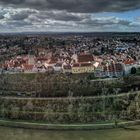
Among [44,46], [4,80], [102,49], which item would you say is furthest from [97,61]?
[44,46]

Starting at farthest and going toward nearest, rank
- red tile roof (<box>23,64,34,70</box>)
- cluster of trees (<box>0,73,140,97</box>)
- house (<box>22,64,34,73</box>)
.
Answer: red tile roof (<box>23,64,34,70</box>) → house (<box>22,64,34,73</box>) → cluster of trees (<box>0,73,140,97</box>)

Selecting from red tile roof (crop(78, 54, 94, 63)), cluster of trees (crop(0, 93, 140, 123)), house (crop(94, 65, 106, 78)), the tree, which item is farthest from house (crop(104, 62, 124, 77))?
cluster of trees (crop(0, 93, 140, 123))

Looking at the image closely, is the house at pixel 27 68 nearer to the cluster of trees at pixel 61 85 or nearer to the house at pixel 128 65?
the cluster of trees at pixel 61 85

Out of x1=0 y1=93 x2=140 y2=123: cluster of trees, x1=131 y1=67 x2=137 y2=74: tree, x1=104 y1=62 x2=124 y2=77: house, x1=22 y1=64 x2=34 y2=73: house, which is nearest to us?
x1=0 y1=93 x2=140 y2=123: cluster of trees

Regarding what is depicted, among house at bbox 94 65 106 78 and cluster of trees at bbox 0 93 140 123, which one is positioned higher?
house at bbox 94 65 106 78

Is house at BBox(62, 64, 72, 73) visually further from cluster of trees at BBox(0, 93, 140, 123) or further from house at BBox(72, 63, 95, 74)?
cluster of trees at BBox(0, 93, 140, 123)

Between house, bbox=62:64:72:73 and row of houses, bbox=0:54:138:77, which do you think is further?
house, bbox=62:64:72:73

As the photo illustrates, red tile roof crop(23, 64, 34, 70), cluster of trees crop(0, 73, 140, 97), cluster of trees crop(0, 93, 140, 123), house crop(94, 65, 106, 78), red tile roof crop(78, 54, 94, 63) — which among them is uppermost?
red tile roof crop(78, 54, 94, 63)

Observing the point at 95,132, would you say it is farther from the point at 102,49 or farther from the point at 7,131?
the point at 102,49
